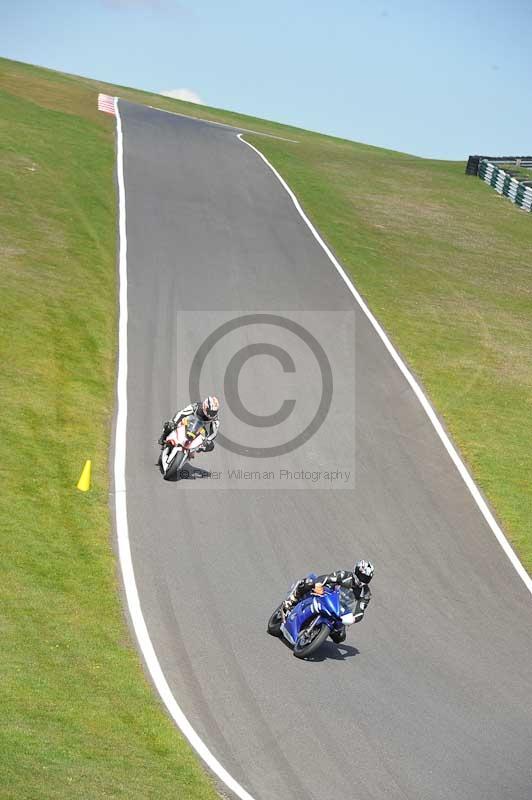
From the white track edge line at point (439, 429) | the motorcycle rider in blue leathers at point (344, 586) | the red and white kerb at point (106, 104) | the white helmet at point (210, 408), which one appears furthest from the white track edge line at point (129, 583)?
the red and white kerb at point (106, 104)

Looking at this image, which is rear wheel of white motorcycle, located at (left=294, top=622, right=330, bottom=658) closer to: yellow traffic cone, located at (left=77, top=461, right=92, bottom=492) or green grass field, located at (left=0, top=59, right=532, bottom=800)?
green grass field, located at (left=0, top=59, right=532, bottom=800)

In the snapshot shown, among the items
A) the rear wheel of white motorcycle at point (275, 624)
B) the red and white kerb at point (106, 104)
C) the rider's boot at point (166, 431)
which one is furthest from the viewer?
the red and white kerb at point (106, 104)

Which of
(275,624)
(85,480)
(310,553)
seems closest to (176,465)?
(85,480)

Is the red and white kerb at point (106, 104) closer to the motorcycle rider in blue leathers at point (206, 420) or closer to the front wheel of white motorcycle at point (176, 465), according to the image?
the motorcycle rider in blue leathers at point (206, 420)

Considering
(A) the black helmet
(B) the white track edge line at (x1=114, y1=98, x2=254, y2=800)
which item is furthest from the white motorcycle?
(A) the black helmet

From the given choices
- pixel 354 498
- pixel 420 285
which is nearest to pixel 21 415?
pixel 354 498

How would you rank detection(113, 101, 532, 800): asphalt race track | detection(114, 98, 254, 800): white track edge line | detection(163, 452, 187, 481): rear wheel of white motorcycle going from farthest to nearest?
detection(163, 452, 187, 481): rear wheel of white motorcycle
detection(113, 101, 532, 800): asphalt race track
detection(114, 98, 254, 800): white track edge line

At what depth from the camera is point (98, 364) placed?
28516 millimetres

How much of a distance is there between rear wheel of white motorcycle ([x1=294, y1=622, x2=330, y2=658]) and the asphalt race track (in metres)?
0.25

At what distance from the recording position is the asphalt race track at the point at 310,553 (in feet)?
46.3

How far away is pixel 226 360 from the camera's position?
30000 mm

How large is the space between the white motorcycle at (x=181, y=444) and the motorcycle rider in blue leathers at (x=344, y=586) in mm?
6231

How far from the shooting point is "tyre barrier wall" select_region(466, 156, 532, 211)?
59.1 meters

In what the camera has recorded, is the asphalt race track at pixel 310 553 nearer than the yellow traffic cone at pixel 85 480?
Yes
